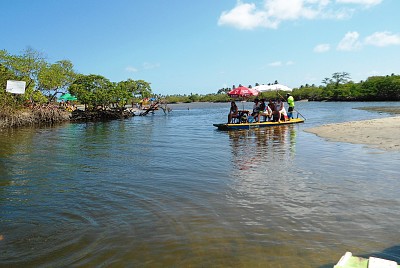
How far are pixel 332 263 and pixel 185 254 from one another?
1903 millimetres

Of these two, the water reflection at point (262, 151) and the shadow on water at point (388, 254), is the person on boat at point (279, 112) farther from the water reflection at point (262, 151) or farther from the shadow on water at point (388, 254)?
the shadow on water at point (388, 254)

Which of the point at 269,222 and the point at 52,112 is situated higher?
the point at 52,112

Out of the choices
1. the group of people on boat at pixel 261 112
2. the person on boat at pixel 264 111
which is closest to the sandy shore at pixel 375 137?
the group of people on boat at pixel 261 112

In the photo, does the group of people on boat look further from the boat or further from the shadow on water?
the boat

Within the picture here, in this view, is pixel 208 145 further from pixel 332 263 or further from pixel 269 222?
pixel 332 263

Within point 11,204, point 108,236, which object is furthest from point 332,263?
point 11,204

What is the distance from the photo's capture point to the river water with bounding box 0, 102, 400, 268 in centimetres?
437

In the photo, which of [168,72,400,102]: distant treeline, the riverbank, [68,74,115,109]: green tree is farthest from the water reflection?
[168,72,400,102]: distant treeline

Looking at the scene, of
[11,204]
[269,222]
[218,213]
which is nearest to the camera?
[269,222]

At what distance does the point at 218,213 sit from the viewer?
587 cm

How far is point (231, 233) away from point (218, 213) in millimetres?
897

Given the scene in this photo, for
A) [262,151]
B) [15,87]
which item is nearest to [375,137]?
[262,151]

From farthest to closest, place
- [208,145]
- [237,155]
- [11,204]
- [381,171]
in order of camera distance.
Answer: [208,145]
[237,155]
[381,171]
[11,204]

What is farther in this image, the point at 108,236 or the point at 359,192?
the point at 359,192
